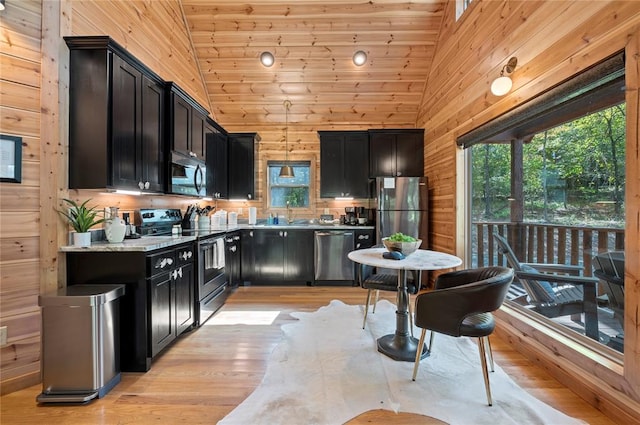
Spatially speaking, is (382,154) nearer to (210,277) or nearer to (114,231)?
(210,277)

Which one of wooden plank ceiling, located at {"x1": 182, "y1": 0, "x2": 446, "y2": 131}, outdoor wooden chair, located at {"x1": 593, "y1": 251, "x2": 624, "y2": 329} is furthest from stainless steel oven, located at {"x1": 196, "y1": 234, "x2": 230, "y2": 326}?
outdoor wooden chair, located at {"x1": 593, "y1": 251, "x2": 624, "y2": 329}

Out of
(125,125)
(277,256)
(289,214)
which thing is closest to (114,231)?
(125,125)

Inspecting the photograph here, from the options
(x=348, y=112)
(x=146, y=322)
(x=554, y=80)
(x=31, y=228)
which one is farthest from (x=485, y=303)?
(x=348, y=112)

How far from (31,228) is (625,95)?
Result: 3981 mm

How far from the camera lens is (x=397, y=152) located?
15.5 ft

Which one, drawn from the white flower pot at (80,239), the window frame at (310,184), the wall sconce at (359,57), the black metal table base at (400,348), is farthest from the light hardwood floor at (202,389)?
the wall sconce at (359,57)

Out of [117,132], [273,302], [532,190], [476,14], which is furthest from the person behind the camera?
[273,302]

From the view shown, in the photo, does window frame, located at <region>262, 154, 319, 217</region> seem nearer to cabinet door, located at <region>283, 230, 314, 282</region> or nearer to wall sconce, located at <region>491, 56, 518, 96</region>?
cabinet door, located at <region>283, 230, 314, 282</region>

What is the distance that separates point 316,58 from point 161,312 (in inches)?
156

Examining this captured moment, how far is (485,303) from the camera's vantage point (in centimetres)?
174

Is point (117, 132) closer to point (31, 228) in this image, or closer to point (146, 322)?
point (31, 228)

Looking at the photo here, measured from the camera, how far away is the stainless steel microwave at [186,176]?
3019 mm

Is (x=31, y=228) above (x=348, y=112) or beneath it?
beneath

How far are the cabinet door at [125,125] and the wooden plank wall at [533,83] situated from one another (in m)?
3.38
